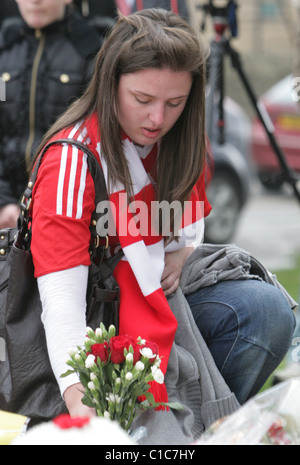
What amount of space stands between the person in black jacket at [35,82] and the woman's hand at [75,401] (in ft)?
3.75

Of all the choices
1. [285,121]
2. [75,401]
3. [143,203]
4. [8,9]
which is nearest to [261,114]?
[8,9]

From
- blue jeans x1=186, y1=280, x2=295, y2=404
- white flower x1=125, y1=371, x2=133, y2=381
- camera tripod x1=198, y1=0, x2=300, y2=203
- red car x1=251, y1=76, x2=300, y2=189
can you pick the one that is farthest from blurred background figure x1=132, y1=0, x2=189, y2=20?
red car x1=251, y1=76, x2=300, y2=189

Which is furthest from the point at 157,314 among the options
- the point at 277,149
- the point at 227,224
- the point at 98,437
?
the point at 227,224

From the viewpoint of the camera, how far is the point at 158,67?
6.36 ft

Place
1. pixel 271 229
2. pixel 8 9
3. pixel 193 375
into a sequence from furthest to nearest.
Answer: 1. pixel 271 229
2. pixel 8 9
3. pixel 193 375

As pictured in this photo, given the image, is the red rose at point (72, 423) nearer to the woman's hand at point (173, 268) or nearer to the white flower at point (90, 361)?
the white flower at point (90, 361)

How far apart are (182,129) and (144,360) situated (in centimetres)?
71

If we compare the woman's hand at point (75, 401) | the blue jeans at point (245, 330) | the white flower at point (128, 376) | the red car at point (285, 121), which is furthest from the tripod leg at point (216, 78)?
the red car at point (285, 121)

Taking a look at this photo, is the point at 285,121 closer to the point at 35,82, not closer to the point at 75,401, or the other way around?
the point at 35,82

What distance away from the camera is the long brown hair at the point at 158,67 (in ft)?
6.41

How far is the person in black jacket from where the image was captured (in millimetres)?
2898

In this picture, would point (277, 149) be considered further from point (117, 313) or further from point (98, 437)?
point (98, 437)

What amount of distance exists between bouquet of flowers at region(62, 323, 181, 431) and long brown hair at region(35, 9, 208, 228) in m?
0.48

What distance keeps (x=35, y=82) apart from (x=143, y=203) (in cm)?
100
